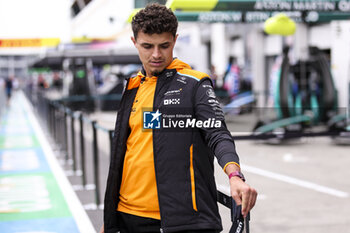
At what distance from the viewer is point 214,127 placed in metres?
2.15

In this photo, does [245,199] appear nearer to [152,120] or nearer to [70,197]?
[152,120]

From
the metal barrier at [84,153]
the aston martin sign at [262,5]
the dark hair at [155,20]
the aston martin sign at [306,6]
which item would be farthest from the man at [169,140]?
the aston martin sign at [306,6]

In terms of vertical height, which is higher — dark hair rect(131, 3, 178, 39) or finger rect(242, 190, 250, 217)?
dark hair rect(131, 3, 178, 39)

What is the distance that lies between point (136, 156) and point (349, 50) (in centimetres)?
1688

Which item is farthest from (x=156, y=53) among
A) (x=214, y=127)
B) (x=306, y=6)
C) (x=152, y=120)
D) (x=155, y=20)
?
(x=306, y=6)

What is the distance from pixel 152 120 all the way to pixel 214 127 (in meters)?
0.27

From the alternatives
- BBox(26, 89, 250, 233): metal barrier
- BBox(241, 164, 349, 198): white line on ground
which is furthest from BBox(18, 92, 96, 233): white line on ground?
BBox(241, 164, 349, 198): white line on ground

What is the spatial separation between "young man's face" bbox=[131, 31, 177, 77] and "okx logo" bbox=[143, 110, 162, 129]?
0.57 feet

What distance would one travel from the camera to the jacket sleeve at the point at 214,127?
2.07m

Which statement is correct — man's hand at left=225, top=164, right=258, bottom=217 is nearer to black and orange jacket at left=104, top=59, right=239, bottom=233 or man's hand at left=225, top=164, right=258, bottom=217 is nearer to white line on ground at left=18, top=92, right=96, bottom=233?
black and orange jacket at left=104, top=59, right=239, bottom=233

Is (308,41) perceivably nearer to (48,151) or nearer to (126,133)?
(48,151)

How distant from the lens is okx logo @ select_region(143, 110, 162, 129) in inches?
88.9

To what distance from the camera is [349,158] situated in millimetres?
11039

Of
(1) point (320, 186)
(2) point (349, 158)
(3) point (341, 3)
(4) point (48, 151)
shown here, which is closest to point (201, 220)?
(1) point (320, 186)
